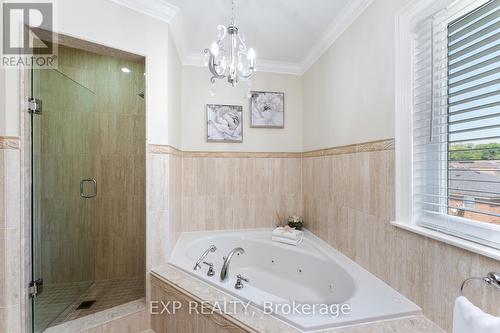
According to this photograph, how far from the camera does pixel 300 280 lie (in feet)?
7.20

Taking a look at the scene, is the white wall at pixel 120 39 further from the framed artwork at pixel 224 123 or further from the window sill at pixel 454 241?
the window sill at pixel 454 241

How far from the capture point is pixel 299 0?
5.73 ft

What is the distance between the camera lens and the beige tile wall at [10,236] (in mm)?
1370

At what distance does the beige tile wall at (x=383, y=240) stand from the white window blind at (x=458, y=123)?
13 cm

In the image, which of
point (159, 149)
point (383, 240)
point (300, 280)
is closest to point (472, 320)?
point (383, 240)

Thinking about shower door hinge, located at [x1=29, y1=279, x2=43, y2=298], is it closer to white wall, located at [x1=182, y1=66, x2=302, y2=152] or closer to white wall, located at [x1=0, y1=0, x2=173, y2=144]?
white wall, located at [x1=0, y1=0, x2=173, y2=144]

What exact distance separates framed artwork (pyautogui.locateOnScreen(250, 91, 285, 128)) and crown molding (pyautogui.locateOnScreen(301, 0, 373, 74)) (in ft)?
1.76

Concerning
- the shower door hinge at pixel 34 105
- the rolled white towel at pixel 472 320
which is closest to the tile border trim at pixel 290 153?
the shower door hinge at pixel 34 105

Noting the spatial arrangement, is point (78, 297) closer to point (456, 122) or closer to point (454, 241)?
point (454, 241)

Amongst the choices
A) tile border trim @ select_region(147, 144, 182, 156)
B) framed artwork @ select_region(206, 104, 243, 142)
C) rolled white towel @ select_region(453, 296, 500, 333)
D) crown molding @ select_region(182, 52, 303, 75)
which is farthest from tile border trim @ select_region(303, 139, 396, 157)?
tile border trim @ select_region(147, 144, 182, 156)

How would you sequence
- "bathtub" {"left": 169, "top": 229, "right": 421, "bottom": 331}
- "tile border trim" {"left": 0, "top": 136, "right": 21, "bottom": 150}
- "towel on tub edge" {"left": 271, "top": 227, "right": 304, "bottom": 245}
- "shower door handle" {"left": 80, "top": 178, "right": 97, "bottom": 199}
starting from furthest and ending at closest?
"towel on tub edge" {"left": 271, "top": 227, "right": 304, "bottom": 245}
"shower door handle" {"left": 80, "top": 178, "right": 97, "bottom": 199}
"tile border trim" {"left": 0, "top": 136, "right": 21, "bottom": 150}
"bathtub" {"left": 169, "top": 229, "right": 421, "bottom": 331}

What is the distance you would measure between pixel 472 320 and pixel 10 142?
2.49m

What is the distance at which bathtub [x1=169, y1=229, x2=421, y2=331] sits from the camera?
1.23 m

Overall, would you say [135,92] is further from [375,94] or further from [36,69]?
[375,94]
